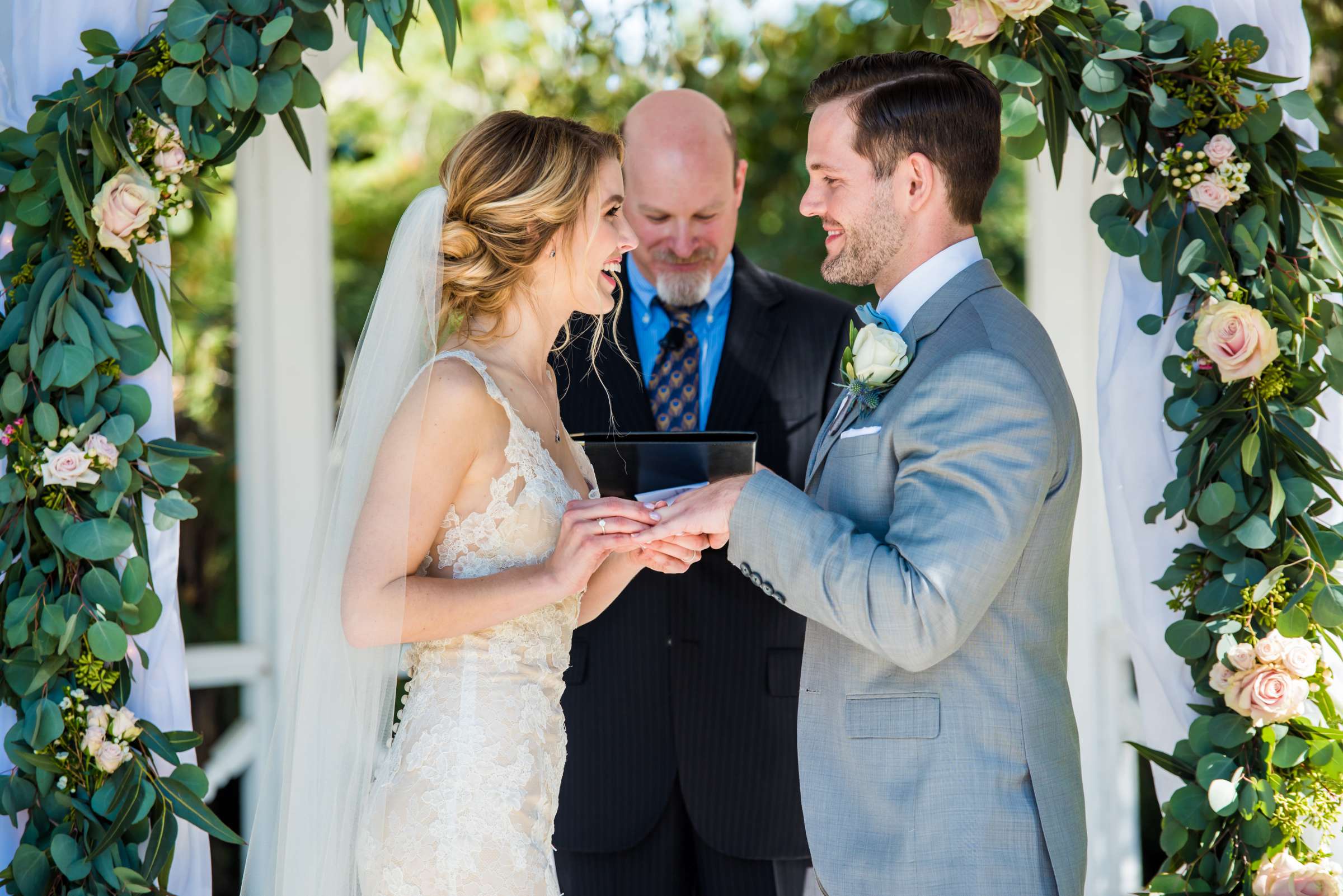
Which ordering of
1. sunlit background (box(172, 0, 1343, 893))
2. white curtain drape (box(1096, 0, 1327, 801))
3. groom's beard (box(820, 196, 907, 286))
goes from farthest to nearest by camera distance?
sunlit background (box(172, 0, 1343, 893)), white curtain drape (box(1096, 0, 1327, 801)), groom's beard (box(820, 196, 907, 286))

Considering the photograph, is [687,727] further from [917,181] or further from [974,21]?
[974,21]

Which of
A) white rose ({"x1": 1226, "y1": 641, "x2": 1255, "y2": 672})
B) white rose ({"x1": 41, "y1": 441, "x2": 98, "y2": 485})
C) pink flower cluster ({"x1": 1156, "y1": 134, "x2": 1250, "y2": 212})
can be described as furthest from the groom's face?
white rose ({"x1": 41, "y1": 441, "x2": 98, "y2": 485})

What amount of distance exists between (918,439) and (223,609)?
423 centimetres

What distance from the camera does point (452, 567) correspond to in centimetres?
243

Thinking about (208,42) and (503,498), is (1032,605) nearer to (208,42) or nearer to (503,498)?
(503,498)

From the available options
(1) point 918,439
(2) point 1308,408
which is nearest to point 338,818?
(1) point 918,439

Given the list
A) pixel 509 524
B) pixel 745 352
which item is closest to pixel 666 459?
pixel 509 524

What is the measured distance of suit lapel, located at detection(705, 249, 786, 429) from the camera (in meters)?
3.56

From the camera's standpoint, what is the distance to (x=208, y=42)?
2588 millimetres

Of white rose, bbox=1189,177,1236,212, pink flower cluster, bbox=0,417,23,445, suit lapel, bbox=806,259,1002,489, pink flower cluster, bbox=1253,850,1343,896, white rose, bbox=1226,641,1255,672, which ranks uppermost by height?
white rose, bbox=1189,177,1236,212

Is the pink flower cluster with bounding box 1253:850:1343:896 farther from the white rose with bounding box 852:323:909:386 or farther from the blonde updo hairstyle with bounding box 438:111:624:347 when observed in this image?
the blonde updo hairstyle with bounding box 438:111:624:347

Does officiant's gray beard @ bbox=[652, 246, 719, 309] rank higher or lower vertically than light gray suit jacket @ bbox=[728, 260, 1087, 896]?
higher

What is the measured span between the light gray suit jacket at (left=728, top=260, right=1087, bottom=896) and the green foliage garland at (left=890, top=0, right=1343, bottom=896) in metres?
0.47

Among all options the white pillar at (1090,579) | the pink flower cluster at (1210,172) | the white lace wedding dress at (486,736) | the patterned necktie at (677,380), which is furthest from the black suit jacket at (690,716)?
the white pillar at (1090,579)
